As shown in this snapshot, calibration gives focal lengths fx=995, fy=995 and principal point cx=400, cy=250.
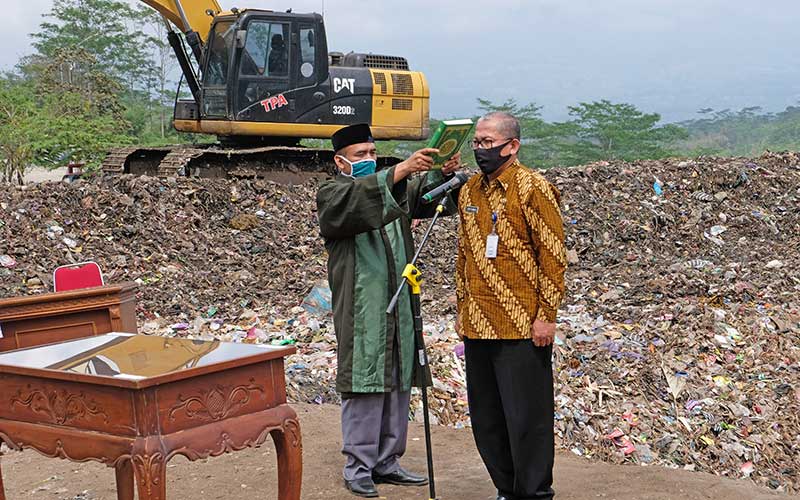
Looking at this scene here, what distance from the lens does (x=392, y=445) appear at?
4859 mm

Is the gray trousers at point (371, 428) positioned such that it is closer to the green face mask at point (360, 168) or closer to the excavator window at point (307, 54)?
the green face mask at point (360, 168)

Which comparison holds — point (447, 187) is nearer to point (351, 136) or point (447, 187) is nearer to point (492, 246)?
point (492, 246)

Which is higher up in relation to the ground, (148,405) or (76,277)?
(76,277)

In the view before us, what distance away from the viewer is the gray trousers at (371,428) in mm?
4742

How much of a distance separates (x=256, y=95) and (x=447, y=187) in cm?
1017

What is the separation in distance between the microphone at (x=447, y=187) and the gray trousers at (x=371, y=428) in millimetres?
866

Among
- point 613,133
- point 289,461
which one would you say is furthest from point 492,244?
point 613,133

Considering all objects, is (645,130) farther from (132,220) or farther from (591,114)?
(132,220)

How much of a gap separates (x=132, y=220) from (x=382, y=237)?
26.4ft

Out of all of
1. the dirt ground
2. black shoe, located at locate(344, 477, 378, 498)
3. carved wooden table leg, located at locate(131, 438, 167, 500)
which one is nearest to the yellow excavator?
the dirt ground

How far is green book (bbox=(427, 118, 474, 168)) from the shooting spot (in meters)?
4.28

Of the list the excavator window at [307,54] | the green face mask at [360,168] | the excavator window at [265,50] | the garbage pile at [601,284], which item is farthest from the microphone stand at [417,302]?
the excavator window at [307,54]

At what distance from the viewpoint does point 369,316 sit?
474 centimetres

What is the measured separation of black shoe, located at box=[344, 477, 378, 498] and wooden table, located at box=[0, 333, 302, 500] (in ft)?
3.23
